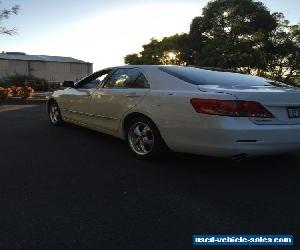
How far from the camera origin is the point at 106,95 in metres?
5.79

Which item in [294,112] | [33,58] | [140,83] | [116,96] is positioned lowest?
[294,112]

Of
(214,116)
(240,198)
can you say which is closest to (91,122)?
(214,116)

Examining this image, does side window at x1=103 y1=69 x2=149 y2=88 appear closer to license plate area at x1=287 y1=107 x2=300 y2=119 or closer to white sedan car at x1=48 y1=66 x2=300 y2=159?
white sedan car at x1=48 y1=66 x2=300 y2=159

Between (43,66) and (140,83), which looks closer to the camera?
(140,83)

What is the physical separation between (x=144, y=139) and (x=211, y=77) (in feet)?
3.96

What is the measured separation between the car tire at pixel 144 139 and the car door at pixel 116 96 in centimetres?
25

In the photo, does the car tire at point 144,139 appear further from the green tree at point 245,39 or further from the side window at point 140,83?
the green tree at point 245,39

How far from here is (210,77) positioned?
4.91 m

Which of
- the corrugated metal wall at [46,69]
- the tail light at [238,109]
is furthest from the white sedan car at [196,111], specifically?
the corrugated metal wall at [46,69]

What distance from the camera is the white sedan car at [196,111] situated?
4027 mm

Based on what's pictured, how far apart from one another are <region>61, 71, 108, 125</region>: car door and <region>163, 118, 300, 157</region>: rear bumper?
8.09 ft

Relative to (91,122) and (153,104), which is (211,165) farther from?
(91,122)

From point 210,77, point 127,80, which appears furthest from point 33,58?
point 210,77

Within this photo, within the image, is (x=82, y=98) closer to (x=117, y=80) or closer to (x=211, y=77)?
(x=117, y=80)
